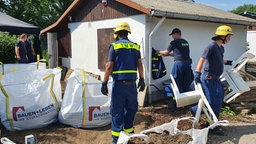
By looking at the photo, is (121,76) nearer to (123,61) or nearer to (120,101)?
(123,61)

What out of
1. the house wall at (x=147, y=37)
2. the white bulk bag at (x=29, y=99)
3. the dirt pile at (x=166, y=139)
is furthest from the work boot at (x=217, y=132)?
the white bulk bag at (x=29, y=99)

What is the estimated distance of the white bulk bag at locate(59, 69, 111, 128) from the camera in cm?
488

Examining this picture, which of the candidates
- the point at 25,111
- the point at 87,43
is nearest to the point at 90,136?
the point at 25,111

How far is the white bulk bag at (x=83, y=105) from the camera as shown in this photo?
4.88 m

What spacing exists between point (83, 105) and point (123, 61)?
4.21 feet

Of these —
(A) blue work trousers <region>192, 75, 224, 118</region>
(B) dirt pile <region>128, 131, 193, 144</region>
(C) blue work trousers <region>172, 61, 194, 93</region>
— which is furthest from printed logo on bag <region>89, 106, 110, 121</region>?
(C) blue work trousers <region>172, 61, 194, 93</region>

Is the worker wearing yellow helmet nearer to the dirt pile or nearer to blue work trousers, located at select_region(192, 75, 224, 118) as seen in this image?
blue work trousers, located at select_region(192, 75, 224, 118)

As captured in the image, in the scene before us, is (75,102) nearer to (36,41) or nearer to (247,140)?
(247,140)

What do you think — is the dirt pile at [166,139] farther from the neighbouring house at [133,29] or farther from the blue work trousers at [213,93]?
the neighbouring house at [133,29]

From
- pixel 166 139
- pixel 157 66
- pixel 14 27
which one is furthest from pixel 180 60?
pixel 14 27

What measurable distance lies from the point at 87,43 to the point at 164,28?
297cm

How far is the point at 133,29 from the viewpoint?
7359 millimetres

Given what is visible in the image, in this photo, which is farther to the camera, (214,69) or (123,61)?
(214,69)

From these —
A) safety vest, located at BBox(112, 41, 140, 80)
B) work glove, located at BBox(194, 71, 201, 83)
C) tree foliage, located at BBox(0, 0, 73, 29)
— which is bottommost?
work glove, located at BBox(194, 71, 201, 83)
